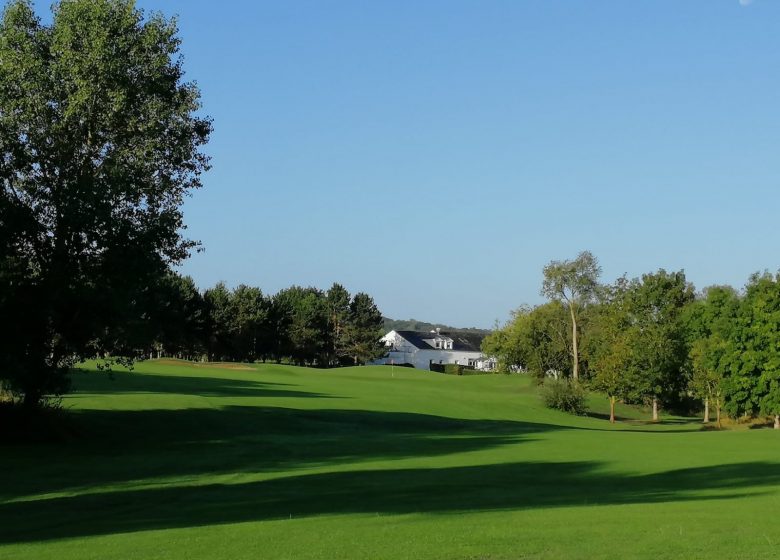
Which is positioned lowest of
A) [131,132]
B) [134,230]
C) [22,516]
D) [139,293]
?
[22,516]

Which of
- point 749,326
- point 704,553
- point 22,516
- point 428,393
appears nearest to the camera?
point 704,553

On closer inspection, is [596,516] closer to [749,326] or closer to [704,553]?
[704,553]

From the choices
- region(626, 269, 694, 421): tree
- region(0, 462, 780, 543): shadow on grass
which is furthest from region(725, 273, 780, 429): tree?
region(0, 462, 780, 543): shadow on grass

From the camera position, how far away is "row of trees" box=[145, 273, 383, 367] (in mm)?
122125

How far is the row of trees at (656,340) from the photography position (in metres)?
66.9

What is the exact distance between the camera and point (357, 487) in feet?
78.4

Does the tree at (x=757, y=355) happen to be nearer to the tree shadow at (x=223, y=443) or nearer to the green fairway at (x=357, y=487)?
the green fairway at (x=357, y=487)

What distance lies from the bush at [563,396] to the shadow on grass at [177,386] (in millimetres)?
19334

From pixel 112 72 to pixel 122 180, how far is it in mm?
4624

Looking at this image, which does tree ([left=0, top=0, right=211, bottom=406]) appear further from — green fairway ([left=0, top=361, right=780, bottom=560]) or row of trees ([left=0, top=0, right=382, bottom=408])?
green fairway ([left=0, top=361, right=780, bottom=560])

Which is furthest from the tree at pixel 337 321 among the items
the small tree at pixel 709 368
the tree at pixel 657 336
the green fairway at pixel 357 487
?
the green fairway at pixel 357 487

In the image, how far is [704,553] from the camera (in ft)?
42.6

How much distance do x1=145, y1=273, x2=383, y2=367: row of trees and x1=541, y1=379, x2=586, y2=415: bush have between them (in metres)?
45.9

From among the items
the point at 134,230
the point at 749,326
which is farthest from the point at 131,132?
the point at 749,326
